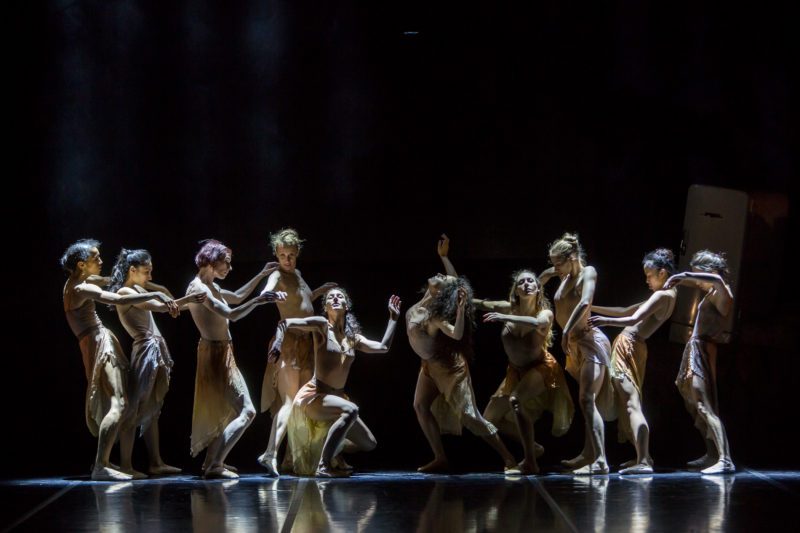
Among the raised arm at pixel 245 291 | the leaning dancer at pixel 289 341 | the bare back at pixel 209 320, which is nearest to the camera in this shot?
the bare back at pixel 209 320

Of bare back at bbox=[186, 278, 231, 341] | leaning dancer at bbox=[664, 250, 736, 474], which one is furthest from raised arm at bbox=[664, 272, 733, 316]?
bare back at bbox=[186, 278, 231, 341]

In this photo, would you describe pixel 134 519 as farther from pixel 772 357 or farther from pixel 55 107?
pixel 772 357

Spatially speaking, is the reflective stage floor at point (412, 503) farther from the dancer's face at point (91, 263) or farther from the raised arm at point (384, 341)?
the dancer's face at point (91, 263)

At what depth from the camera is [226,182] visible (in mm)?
7500

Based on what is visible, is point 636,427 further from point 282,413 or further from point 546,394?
point 282,413

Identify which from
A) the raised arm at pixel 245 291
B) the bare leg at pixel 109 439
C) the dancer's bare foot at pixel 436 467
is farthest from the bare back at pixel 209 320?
the dancer's bare foot at pixel 436 467

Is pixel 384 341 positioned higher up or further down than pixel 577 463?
higher up

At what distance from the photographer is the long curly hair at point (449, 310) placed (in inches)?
250

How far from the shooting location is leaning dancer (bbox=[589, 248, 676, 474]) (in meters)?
6.24

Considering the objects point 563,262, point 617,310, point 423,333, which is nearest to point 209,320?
point 423,333

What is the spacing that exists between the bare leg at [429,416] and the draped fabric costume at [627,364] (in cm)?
109

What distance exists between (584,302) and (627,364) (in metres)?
0.57

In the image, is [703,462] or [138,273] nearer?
[138,273]

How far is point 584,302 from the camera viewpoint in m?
6.16
